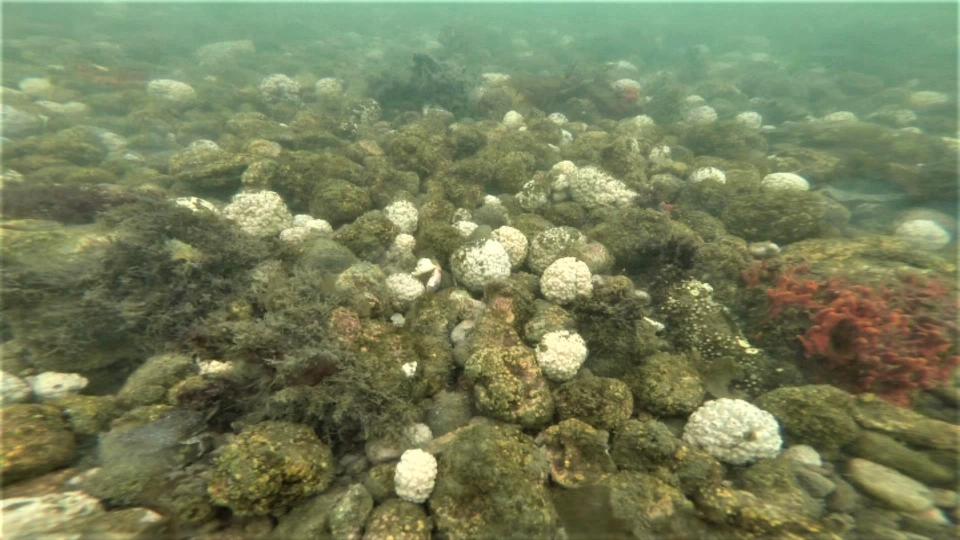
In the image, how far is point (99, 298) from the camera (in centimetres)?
448

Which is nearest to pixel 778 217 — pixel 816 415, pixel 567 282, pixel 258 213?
pixel 816 415

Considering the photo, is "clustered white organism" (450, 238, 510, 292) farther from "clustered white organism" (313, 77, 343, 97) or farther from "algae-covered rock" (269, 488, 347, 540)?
"clustered white organism" (313, 77, 343, 97)

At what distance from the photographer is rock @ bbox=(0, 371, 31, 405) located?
3.89 m

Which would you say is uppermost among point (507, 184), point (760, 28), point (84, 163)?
point (760, 28)

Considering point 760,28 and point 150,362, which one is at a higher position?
point 760,28

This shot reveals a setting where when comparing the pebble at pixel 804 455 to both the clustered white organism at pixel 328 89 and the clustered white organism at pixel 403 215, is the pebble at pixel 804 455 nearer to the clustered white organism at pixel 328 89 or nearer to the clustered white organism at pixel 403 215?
the clustered white organism at pixel 403 215

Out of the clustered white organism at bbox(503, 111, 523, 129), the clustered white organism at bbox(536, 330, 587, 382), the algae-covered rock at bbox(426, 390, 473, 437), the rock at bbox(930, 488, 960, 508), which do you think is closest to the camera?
the rock at bbox(930, 488, 960, 508)

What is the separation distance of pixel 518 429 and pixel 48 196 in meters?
8.17

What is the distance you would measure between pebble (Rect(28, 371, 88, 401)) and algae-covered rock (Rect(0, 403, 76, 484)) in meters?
0.57

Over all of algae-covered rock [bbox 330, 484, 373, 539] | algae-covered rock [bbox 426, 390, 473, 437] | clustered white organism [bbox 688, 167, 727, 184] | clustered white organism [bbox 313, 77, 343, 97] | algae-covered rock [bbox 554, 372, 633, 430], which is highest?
clustered white organism [bbox 688, 167, 727, 184]

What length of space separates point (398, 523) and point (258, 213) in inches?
201

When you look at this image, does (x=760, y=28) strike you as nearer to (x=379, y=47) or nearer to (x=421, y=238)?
(x=379, y=47)

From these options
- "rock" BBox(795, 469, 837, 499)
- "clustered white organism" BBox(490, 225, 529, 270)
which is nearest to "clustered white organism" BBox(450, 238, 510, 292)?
"clustered white organism" BBox(490, 225, 529, 270)

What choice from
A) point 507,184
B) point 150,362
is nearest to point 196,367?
point 150,362
